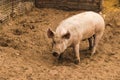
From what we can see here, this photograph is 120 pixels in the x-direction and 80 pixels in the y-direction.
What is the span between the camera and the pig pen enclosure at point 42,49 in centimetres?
601

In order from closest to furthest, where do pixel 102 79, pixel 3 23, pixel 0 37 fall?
1. pixel 102 79
2. pixel 0 37
3. pixel 3 23

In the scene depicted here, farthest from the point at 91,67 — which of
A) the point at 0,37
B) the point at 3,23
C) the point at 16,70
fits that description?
the point at 3,23

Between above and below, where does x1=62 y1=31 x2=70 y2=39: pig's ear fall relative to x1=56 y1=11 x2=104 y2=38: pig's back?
below

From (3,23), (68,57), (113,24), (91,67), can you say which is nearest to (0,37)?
(3,23)

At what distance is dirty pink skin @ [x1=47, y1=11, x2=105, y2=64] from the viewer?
623cm

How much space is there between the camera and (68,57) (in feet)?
22.6

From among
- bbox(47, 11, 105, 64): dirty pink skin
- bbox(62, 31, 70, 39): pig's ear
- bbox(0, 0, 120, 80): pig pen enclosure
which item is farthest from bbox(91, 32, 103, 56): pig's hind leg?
bbox(62, 31, 70, 39): pig's ear

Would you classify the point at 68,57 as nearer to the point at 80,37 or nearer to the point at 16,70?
the point at 80,37

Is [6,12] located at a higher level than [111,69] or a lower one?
higher

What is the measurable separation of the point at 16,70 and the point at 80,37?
1.36 m

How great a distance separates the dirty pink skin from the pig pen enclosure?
284mm

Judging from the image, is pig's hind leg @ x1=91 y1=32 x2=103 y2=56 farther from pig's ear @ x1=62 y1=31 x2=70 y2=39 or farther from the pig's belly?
pig's ear @ x1=62 y1=31 x2=70 y2=39

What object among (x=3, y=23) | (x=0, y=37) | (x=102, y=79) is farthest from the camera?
(x=3, y=23)

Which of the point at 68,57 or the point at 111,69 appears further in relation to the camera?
the point at 68,57
